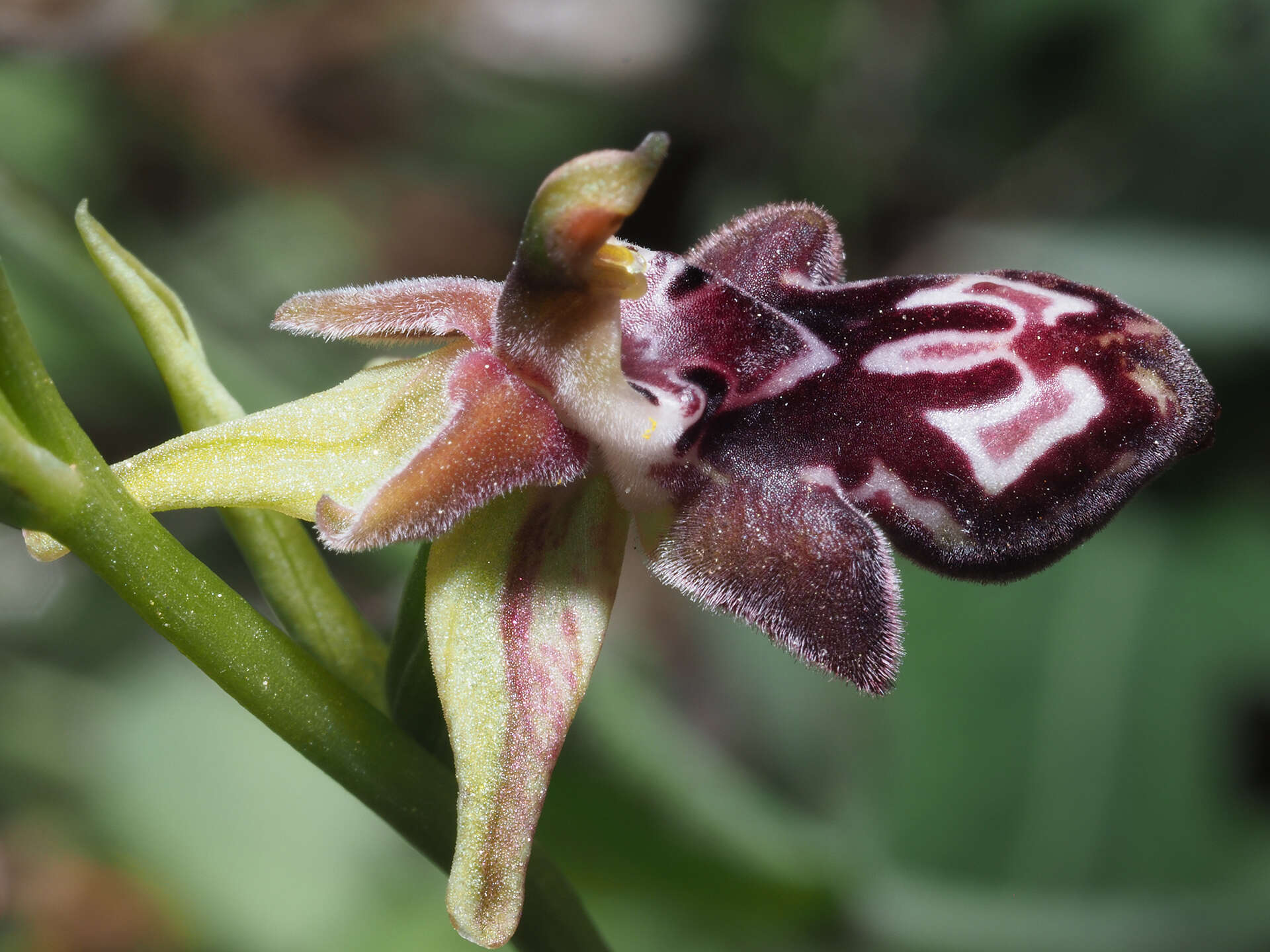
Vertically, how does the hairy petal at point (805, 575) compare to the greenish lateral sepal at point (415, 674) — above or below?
above

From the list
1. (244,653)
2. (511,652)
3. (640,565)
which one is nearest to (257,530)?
(244,653)

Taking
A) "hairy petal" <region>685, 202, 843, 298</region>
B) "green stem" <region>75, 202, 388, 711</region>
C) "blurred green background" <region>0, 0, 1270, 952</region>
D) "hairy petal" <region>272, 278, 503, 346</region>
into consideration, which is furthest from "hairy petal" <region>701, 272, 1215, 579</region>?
"blurred green background" <region>0, 0, 1270, 952</region>

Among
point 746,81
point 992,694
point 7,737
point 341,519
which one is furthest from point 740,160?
point 341,519

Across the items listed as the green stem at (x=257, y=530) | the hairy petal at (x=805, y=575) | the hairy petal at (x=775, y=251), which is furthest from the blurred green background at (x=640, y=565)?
the hairy petal at (x=805, y=575)

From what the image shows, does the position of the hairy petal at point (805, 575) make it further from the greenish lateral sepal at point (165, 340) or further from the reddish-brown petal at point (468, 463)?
the greenish lateral sepal at point (165, 340)

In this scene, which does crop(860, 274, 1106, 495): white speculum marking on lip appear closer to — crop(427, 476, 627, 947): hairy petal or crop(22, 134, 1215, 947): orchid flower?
crop(22, 134, 1215, 947): orchid flower

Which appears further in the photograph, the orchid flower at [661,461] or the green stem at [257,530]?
the green stem at [257,530]
